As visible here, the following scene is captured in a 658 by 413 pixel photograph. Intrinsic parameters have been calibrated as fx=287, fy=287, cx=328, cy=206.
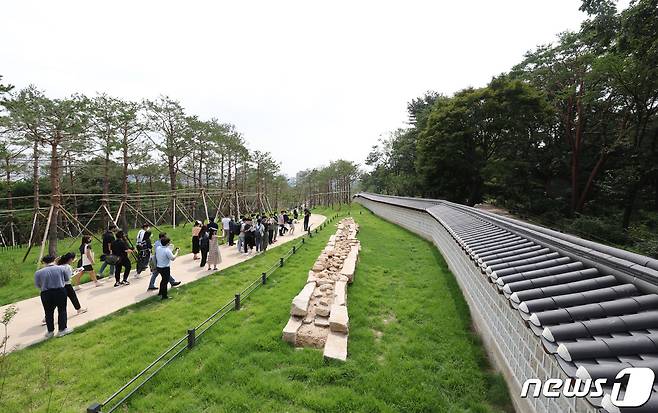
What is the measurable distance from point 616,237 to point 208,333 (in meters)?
18.6

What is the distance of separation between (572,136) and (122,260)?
26.7 metres

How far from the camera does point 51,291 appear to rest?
18.9 feet

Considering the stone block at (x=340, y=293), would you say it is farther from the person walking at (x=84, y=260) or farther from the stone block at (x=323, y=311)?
the person walking at (x=84, y=260)

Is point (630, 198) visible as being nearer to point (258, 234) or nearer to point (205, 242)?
point (258, 234)

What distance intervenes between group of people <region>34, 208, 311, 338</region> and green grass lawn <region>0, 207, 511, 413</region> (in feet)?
2.49

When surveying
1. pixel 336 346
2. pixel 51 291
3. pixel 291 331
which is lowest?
pixel 336 346

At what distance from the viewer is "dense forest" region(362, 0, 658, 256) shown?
1255cm

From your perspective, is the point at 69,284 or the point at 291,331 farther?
the point at 69,284

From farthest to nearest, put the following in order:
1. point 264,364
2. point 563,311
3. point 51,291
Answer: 1. point 51,291
2. point 264,364
3. point 563,311

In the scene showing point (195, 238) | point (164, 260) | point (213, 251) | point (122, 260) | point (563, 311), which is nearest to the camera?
point (563, 311)

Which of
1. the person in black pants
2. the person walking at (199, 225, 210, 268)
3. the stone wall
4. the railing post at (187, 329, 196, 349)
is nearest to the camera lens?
the stone wall

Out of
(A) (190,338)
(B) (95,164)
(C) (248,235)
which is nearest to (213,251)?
(C) (248,235)

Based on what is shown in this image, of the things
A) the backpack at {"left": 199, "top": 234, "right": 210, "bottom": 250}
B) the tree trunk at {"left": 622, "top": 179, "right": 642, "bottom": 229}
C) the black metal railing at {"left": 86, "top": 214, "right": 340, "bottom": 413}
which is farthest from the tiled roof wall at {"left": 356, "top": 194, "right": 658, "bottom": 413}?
the tree trunk at {"left": 622, "top": 179, "right": 642, "bottom": 229}

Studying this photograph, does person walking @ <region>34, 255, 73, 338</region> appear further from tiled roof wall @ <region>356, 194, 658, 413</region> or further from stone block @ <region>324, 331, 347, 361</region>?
tiled roof wall @ <region>356, 194, 658, 413</region>
